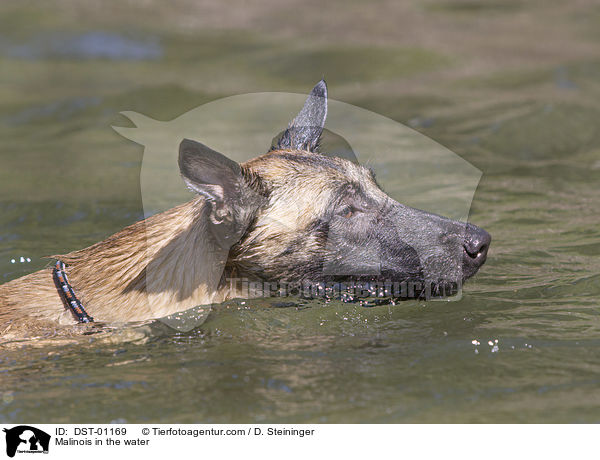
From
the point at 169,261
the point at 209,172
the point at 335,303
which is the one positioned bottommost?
the point at 335,303

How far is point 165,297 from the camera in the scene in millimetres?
6359

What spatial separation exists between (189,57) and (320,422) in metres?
12.4

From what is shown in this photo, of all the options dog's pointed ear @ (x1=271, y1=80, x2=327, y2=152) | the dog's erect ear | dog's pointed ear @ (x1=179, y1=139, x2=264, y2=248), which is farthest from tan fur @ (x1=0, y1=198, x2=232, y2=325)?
dog's pointed ear @ (x1=271, y1=80, x2=327, y2=152)

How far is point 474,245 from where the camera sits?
6.55 metres

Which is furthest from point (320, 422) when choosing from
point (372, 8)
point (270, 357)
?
point (372, 8)

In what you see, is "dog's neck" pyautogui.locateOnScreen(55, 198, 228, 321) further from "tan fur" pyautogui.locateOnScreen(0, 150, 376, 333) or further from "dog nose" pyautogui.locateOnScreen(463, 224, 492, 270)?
"dog nose" pyautogui.locateOnScreen(463, 224, 492, 270)

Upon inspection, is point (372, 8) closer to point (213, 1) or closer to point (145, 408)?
point (213, 1)

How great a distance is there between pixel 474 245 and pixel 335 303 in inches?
55.1

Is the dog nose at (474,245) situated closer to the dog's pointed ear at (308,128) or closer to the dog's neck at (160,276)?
the dog's pointed ear at (308,128)

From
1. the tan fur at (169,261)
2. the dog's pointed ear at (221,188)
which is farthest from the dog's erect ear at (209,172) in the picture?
the tan fur at (169,261)

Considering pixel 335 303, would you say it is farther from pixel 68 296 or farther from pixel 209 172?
pixel 68 296

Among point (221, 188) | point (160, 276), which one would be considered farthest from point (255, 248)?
point (160, 276)
